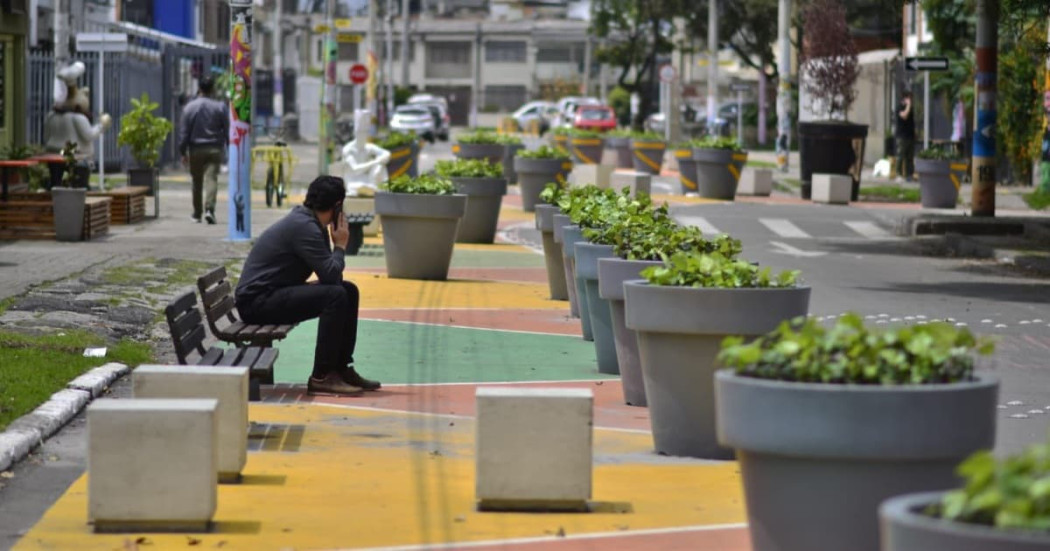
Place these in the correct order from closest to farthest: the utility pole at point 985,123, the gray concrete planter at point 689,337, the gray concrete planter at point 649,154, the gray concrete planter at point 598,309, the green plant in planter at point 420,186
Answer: the gray concrete planter at point 689,337
the gray concrete planter at point 598,309
the green plant in planter at point 420,186
the utility pole at point 985,123
the gray concrete planter at point 649,154

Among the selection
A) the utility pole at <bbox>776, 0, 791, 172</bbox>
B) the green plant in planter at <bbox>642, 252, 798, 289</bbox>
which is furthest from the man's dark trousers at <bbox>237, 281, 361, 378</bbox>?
the utility pole at <bbox>776, 0, 791, 172</bbox>

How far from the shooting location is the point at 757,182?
40000 mm

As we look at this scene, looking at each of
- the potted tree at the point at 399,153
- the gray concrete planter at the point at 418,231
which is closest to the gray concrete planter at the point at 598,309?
the gray concrete planter at the point at 418,231

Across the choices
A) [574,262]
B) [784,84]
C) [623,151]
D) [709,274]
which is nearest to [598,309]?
[574,262]

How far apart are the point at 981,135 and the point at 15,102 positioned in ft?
48.6

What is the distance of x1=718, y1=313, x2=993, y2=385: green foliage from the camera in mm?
6258

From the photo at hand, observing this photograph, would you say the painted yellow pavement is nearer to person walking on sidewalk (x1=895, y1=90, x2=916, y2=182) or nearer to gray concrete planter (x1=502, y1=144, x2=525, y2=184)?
gray concrete planter (x1=502, y1=144, x2=525, y2=184)

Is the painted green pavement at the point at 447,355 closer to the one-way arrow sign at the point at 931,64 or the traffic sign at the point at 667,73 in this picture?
the one-way arrow sign at the point at 931,64

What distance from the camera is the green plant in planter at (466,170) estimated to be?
25084mm

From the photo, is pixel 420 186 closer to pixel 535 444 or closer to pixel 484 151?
pixel 535 444

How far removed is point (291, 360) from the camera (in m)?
13.8

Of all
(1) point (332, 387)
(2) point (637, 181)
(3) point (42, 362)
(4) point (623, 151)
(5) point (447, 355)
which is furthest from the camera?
(4) point (623, 151)

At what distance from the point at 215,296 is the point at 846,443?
6.35 metres

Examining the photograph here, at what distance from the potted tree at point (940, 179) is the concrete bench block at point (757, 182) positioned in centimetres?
502
